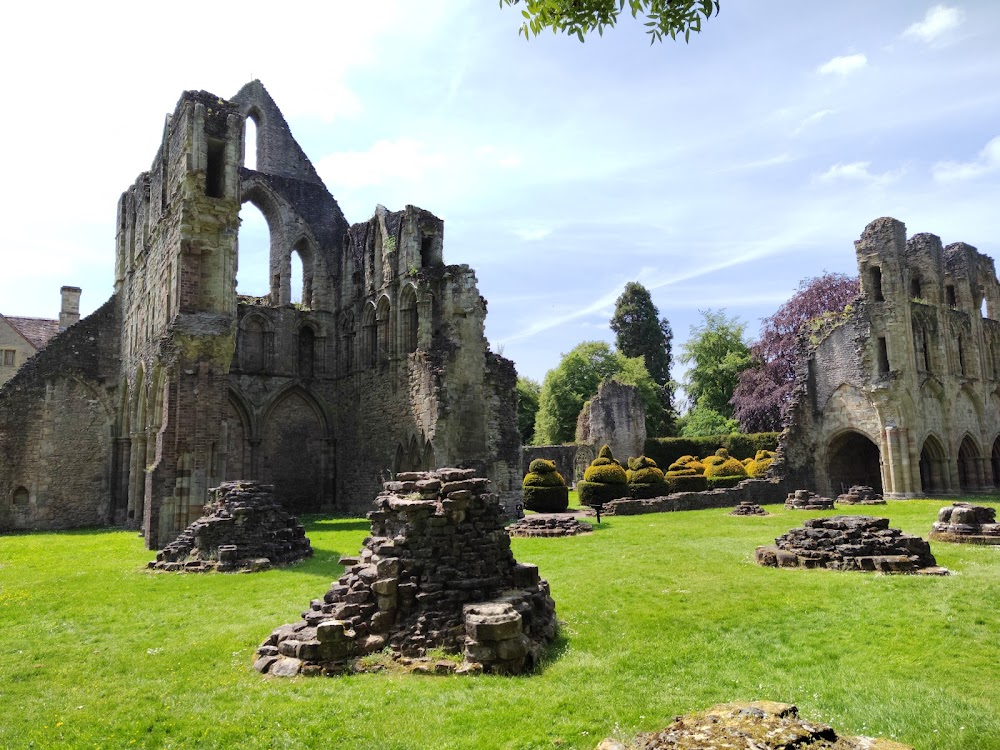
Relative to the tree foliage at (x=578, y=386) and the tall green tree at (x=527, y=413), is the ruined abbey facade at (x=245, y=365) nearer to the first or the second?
the tree foliage at (x=578, y=386)

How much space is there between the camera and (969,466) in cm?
2975

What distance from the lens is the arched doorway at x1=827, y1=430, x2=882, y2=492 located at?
29141mm

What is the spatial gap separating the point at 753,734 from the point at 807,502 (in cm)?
2126

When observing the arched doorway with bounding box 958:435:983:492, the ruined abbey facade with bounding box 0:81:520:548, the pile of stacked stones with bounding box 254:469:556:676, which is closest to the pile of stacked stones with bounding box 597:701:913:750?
the pile of stacked stones with bounding box 254:469:556:676

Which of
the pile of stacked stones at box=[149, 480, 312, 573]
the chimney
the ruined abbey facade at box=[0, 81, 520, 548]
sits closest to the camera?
the pile of stacked stones at box=[149, 480, 312, 573]

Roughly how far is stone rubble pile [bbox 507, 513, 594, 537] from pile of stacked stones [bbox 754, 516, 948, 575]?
6100 millimetres

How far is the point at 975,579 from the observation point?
9.83m

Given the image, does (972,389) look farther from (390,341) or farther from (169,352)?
(169,352)

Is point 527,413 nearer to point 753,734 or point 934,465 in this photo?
point 934,465

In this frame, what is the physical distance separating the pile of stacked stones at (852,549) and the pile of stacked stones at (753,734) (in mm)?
7709

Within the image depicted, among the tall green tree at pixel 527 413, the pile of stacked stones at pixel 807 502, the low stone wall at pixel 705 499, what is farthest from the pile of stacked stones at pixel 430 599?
the tall green tree at pixel 527 413

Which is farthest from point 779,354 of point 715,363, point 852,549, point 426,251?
point 852,549

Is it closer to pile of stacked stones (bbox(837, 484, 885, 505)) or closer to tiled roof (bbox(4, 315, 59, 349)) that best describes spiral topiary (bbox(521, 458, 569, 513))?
pile of stacked stones (bbox(837, 484, 885, 505))

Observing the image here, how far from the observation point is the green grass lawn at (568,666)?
17.2 ft
